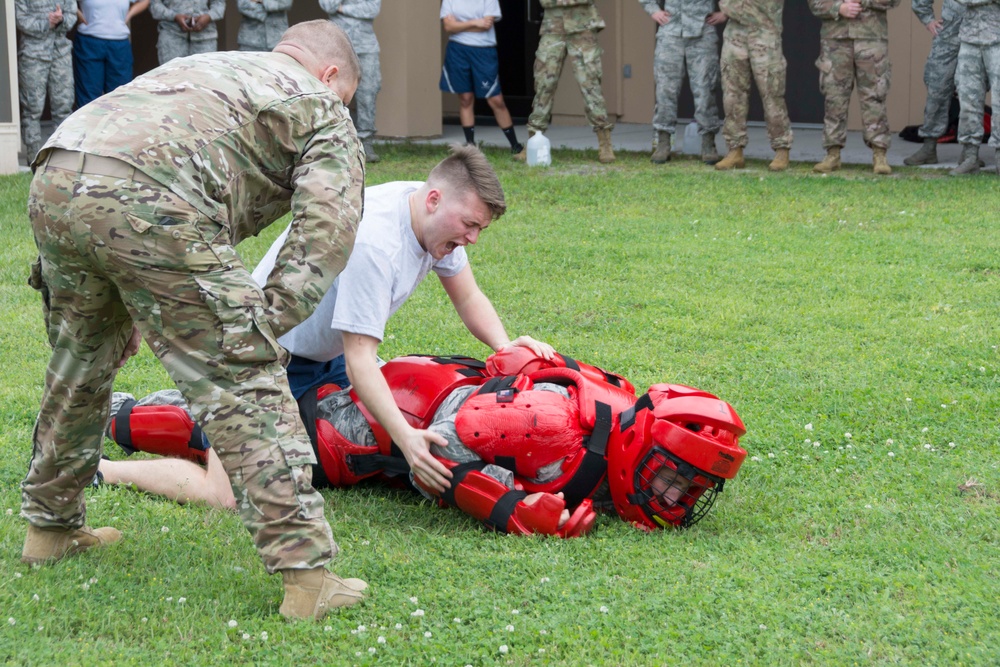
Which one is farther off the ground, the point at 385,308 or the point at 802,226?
the point at 385,308

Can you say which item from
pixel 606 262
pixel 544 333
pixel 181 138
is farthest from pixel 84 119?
pixel 606 262

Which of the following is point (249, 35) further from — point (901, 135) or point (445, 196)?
point (445, 196)

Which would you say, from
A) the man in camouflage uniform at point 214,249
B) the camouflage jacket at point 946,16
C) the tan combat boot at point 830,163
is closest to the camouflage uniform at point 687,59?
the tan combat boot at point 830,163

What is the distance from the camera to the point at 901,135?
42.4ft

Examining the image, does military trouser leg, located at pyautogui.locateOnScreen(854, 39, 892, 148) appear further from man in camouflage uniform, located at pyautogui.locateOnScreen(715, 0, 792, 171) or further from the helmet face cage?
the helmet face cage

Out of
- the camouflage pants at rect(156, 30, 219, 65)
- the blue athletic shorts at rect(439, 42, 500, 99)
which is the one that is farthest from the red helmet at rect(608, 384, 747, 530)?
the camouflage pants at rect(156, 30, 219, 65)

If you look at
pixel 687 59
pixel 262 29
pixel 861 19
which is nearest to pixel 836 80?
pixel 861 19

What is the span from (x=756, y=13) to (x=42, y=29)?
6.71 meters

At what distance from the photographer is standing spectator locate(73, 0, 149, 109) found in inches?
451

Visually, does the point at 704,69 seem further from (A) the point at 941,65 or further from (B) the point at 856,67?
(A) the point at 941,65

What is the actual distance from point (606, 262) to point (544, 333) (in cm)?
165

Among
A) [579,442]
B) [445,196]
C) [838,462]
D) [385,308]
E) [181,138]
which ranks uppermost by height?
[181,138]

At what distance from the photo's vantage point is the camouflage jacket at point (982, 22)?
9586 millimetres

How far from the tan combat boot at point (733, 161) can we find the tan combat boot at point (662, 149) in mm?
691
